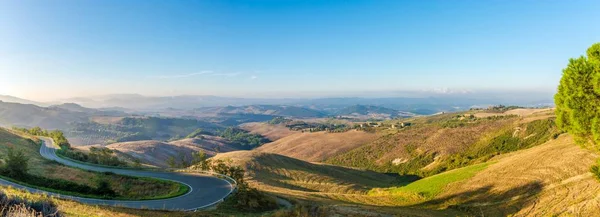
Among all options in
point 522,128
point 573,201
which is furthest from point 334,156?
point 573,201

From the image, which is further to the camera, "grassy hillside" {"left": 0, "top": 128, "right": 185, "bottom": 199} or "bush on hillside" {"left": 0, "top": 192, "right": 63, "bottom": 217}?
"grassy hillside" {"left": 0, "top": 128, "right": 185, "bottom": 199}

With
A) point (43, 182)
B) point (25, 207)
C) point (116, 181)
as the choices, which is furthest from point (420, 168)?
point (25, 207)

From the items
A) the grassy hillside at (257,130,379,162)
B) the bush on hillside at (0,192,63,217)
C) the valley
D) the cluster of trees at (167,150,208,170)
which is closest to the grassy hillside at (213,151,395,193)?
the valley

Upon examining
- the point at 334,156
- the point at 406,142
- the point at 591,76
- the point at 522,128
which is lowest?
the point at 334,156

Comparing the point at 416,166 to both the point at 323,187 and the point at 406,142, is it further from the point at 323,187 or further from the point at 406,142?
the point at 323,187

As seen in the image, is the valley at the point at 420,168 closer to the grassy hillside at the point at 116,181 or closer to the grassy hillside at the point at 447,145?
the grassy hillside at the point at 447,145

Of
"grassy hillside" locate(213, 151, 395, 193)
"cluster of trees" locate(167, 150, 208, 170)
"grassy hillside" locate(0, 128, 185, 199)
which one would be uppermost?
"grassy hillside" locate(0, 128, 185, 199)

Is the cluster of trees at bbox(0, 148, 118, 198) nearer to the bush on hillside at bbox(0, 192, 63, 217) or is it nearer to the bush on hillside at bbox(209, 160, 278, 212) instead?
the bush on hillside at bbox(209, 160, 278, 212)
